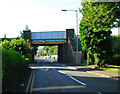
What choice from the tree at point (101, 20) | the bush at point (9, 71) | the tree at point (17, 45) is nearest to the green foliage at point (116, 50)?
the tree at point (101, 20)

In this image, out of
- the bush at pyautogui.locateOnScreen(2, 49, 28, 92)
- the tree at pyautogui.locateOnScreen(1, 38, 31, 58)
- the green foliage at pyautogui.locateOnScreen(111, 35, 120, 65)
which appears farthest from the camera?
the green foliage at pyautogui.locateOnScreen(111, 35, 120, 65)

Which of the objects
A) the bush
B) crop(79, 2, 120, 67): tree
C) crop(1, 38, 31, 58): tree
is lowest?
the bush

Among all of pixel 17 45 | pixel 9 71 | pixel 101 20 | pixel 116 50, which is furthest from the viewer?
pixel 116 50

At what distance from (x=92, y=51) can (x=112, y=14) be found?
11.7 m

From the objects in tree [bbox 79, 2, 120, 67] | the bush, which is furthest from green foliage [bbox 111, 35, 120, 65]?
the bush

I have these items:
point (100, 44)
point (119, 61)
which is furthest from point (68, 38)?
point (100, 44)

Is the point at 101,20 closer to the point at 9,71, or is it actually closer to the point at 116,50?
the point at 9,71

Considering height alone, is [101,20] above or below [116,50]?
above

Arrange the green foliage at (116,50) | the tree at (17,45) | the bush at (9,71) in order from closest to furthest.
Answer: the bush at (9,71) < the tree at (17,45) < the green foliage at (116,50)

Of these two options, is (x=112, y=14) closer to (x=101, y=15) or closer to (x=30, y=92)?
(x=101, y=15)

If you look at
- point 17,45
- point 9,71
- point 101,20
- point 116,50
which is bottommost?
point 9,71

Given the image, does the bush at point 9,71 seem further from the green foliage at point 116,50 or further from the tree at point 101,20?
the green foliage at point 116,50

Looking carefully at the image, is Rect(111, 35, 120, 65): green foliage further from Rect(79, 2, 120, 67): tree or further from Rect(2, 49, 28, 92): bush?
Rect(2, 49, 28, 92): bush

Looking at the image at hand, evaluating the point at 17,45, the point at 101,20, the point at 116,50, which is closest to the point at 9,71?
the point at 101,20
